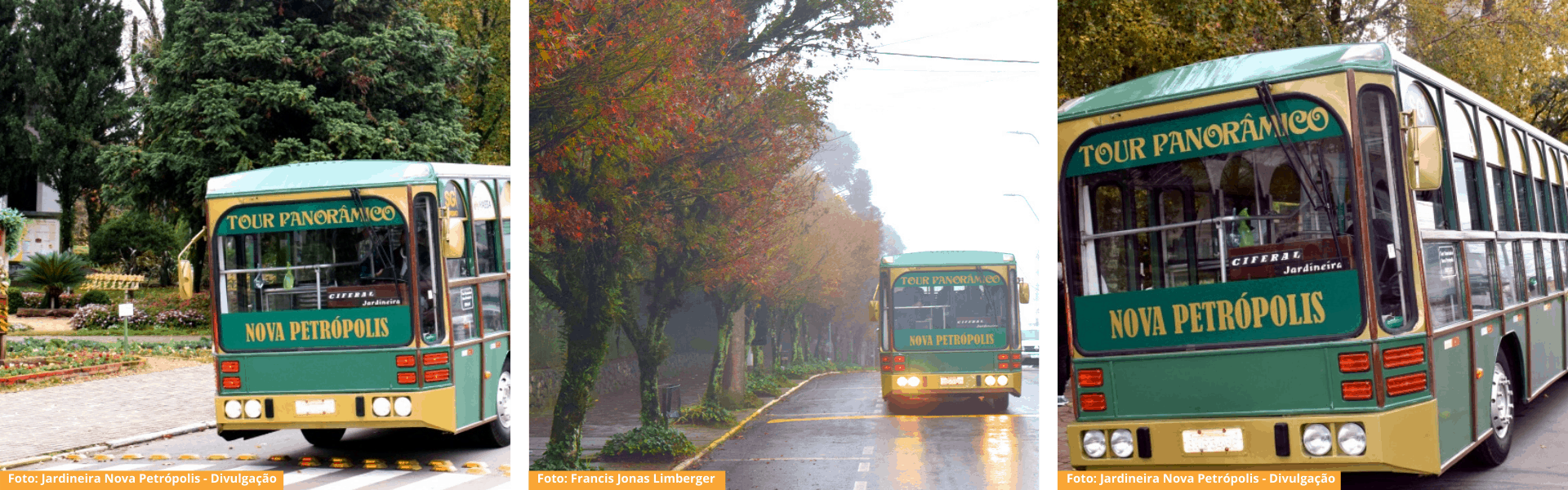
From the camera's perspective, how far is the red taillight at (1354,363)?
457 centimetres

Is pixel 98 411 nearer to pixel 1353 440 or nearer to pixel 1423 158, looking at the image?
pixel 1353 440

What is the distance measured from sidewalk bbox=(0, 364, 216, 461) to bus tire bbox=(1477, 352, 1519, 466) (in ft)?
29.4

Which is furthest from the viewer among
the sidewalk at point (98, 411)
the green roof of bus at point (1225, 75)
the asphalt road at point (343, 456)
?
the sidewalk at point (98, 411)

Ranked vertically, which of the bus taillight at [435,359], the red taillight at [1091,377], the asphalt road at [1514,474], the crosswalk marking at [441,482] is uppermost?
the bus taillight at [435,359]

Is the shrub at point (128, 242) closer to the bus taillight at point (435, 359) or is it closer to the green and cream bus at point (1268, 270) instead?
the bus taillight at point (435, 359)

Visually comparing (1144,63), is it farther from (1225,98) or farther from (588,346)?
(588,346)

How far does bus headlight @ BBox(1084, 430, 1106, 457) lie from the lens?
5.10 m

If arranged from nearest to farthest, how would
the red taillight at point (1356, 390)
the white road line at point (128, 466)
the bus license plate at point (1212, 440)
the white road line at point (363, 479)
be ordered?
1. the red taillight at point (1356, 390)
2. the bus license plate at point (1212, 440)
3. the white road line at point (363, 479)
4. the white road line at point (128, 466)

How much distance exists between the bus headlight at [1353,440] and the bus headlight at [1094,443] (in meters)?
0.96

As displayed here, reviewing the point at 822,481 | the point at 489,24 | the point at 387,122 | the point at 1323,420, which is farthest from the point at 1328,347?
the point at 489,24

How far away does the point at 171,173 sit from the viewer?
17.6 metres

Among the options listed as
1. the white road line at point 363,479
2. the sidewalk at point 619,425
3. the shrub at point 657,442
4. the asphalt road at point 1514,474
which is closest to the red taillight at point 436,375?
the white road line at point 363,479

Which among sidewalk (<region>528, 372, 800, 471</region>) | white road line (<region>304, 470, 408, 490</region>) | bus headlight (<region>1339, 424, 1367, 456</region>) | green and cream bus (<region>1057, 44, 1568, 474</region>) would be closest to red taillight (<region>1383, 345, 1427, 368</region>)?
green and cream bus (<region>1057, 44, 1568, 474</region>)

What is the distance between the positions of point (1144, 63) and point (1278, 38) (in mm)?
2612
